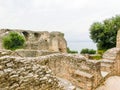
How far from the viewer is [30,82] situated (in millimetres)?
4902

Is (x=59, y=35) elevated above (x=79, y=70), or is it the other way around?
(x=59, y=35)

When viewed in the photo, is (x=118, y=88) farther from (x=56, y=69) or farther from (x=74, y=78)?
(x=56, y=69)

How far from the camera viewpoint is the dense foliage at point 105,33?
27875 millimetres

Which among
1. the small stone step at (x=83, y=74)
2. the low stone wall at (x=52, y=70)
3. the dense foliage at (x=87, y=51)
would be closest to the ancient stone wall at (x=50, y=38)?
the dense foliage at (x=87, y=51)

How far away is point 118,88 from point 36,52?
6454 mm

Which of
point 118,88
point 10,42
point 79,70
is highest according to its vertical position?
point 10,42

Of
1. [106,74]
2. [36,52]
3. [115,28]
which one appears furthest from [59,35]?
[106,74]

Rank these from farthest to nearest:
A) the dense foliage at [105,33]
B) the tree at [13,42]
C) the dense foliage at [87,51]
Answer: the dense foliage at [105,33]
the dense foliage at [87,51]
the tree at [13,42]

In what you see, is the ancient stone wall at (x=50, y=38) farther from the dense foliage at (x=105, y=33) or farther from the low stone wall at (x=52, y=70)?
the low stone wall at (x=52, y=70)

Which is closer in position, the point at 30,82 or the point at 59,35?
the point at 30,82

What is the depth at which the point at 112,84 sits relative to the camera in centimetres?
1002

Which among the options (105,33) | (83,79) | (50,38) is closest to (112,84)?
(83,79)

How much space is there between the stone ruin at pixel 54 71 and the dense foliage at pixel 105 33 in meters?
15.5

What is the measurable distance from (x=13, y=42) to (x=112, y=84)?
15793 millimetres
